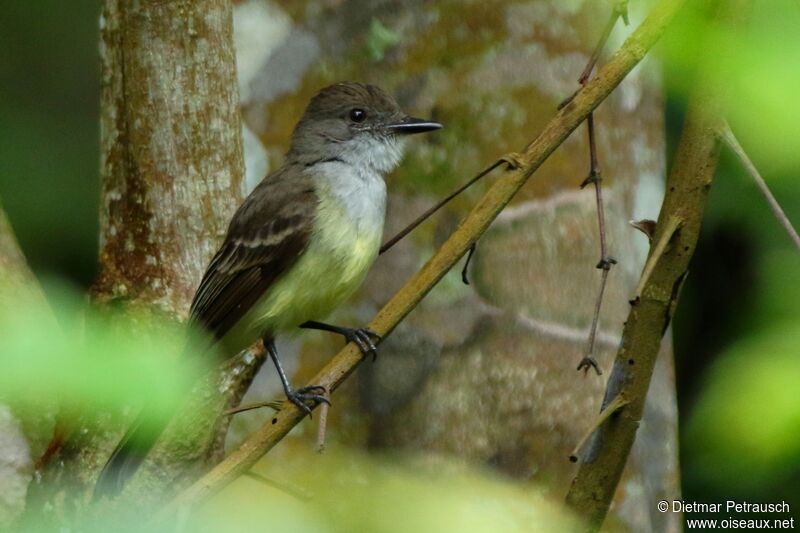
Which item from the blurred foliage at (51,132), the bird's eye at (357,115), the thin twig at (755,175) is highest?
the blurred foliage at (51,132)

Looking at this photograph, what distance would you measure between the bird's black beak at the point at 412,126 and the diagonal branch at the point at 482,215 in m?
Result: 1.40

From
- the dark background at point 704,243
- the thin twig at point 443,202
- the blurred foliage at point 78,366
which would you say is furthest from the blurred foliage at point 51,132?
the blurred foliage at point 78,366

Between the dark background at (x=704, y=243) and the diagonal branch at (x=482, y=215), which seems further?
the dark background at (x=704, y=243)

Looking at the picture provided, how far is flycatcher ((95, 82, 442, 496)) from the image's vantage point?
3.68 metres

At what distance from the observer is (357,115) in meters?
4.13

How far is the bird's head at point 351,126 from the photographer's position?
3992 mm

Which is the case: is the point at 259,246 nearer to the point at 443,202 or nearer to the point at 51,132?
the point at 443,202

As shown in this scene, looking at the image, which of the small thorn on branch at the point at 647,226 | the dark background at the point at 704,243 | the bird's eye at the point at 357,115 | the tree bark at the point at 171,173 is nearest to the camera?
the small thorn on branch at the point at 647,226

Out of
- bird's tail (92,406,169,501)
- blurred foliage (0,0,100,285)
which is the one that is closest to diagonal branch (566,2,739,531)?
bird's tail (92,406,169,501)

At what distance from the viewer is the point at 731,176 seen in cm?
489

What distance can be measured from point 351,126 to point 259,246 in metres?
0.63

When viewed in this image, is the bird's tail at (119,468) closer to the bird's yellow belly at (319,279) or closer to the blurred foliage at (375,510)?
the bird's yellow belly at (319,279)

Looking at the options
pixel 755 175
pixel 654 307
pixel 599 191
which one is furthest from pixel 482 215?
pixel 755 175

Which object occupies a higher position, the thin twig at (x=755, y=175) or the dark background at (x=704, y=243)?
the dark background at (x=704, y=243)
